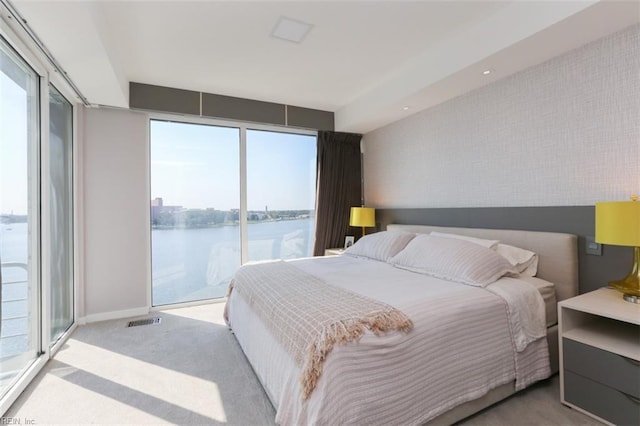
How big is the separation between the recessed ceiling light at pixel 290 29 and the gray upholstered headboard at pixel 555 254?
2.35 m

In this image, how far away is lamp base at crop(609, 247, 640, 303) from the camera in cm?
175

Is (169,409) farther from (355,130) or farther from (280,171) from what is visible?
(355,130)

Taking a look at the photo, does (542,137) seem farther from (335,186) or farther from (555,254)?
(335,186)

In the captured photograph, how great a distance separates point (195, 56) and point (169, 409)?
278cm

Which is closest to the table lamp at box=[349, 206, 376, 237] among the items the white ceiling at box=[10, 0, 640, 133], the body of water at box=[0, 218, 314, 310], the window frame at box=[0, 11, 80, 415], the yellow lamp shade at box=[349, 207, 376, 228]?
the yellow lamp shade at box=[349, 207, 376, 228]

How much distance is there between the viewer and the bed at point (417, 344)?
Result: 132 cm

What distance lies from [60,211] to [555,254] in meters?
4.19

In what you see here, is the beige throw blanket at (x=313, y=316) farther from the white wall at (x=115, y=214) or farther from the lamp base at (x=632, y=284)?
the white wall at (x=115, y=214)

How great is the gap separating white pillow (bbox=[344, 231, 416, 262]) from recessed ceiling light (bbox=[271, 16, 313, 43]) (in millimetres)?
1992

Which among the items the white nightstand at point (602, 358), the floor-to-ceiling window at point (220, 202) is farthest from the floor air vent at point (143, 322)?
the white nightstand at point (602, 358)

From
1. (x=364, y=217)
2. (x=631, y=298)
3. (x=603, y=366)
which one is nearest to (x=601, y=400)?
(x=603, y=366)

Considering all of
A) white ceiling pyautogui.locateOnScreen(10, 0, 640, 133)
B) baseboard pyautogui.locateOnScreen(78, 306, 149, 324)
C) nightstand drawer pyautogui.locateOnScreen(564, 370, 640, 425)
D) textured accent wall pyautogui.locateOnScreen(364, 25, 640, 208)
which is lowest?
baseboard pyautogui.locateOnScreen(78, 306, 149, 324)

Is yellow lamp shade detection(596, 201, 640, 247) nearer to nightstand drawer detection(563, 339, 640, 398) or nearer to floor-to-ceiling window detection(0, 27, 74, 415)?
nightstand drawer detection(563, 339, 640, 398)

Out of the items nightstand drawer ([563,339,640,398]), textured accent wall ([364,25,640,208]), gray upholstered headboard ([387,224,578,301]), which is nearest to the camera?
nightstand drawer ([563,339,640,398])
